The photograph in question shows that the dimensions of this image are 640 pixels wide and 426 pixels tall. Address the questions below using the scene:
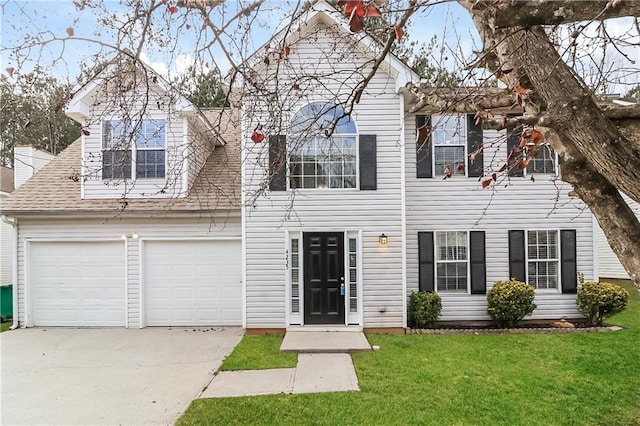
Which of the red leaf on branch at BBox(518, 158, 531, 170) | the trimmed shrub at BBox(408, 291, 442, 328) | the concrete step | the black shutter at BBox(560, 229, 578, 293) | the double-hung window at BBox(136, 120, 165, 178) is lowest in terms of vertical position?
the concrete step

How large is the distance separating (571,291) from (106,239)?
439 inches

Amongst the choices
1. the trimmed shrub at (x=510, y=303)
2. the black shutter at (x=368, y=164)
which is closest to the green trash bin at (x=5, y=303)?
the black shutter at (x=368, y=164)

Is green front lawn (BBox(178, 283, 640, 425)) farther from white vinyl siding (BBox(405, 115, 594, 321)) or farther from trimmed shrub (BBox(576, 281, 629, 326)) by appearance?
white vinyl siding (BBox(405, 115, 594, 321))

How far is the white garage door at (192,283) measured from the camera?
867cm

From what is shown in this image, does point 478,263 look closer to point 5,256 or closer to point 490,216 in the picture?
point 490,216

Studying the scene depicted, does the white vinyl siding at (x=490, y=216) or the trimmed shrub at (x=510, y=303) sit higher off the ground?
the white vinyl siding at (x=490, y=216)

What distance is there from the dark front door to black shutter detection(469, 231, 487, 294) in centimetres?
323

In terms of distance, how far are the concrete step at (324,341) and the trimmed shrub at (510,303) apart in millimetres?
3151

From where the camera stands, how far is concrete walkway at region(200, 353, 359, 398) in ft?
16.1

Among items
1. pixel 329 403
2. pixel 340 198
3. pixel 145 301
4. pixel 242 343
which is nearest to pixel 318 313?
pixel 242 343

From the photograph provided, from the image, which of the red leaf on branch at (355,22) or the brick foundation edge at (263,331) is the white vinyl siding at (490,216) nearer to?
the brick foundation edge at (263,331)

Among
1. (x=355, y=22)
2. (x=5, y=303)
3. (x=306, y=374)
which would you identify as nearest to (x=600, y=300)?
(x=306, y=374)

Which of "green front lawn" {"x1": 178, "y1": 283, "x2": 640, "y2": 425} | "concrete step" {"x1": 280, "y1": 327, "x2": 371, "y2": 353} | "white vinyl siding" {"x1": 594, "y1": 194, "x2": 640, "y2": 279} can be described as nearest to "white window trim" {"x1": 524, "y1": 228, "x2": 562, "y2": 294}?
"green front lawn" {"x1": 178, "y1": 283, "x2": 640, "y2": 425}

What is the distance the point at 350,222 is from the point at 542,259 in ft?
15.9
